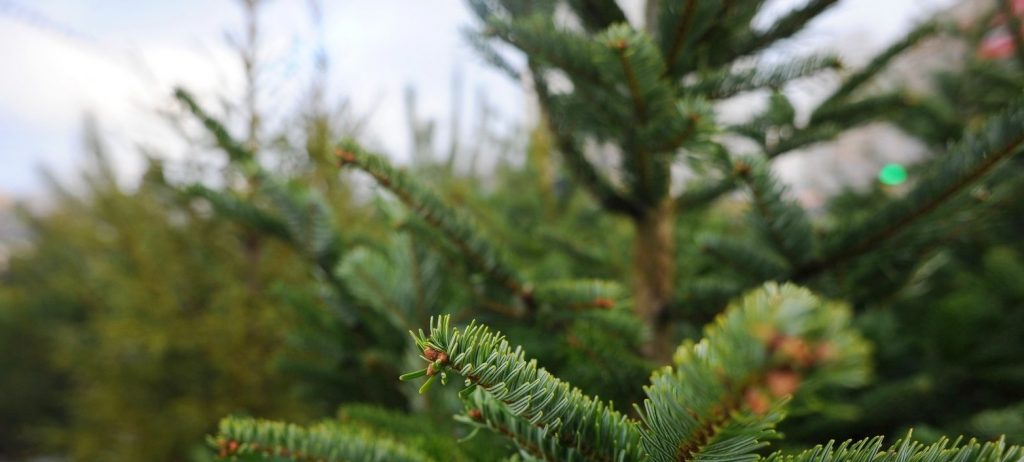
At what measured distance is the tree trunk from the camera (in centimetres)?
114

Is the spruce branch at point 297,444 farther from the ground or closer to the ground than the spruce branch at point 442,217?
closer to the ground

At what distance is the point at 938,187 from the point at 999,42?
1.90 metres

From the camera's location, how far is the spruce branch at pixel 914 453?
38 cm

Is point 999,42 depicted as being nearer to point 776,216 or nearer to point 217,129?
point 776,216

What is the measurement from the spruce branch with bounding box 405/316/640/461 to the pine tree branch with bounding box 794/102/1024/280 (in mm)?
646

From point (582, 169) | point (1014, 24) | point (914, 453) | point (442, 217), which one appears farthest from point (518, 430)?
point (1014, 24)

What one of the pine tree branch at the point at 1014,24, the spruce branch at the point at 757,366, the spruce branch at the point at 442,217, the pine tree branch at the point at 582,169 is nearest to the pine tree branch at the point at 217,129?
the spruce branch at the point at 442,217

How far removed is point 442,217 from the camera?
85 centimetres

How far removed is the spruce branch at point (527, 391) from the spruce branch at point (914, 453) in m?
0.12

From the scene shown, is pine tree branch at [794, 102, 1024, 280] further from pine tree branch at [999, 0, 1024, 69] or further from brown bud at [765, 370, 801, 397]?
pine tree branch at [999, 0, 1024, 69]

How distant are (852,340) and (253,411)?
125 inches

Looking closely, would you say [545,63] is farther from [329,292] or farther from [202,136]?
Answer: [202,136]

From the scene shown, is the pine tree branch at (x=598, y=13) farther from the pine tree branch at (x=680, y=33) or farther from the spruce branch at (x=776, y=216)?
the spruce branch at (x=776, y=216)

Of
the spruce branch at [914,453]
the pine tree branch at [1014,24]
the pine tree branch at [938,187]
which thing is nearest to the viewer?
the spruce branch at [914,453]
